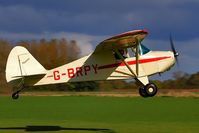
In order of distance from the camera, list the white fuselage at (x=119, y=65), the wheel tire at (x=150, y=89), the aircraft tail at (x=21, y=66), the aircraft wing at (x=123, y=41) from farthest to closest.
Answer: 1. the aircraft tail at (x=21, y=66)
2. the white fuselage at (x=119, y=65)
3. the wheel tire at (x=150, y=89)
4. the aircraft wing at (x=123, y=41)

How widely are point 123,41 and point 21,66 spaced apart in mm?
5631

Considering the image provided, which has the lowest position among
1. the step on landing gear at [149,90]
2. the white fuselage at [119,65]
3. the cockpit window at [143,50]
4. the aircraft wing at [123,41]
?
the step on landing gear at [149,90]

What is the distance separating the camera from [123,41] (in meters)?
20.2

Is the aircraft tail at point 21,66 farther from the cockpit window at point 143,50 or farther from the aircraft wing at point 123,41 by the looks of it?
the cockpit window at point 143,50

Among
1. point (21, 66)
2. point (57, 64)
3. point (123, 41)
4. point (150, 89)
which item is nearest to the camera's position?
point (123, 41)

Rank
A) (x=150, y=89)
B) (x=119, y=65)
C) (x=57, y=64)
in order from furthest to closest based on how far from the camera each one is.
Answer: (x=57, y=64), (x=119, y=65), (x=150, y=89)

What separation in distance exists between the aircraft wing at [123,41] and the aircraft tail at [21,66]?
3.26 m

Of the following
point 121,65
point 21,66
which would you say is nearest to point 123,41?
point 121,65

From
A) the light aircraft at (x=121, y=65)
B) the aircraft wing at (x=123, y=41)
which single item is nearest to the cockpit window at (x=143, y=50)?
the light aircraft at (x=121, y=65)

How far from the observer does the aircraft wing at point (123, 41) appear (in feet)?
63.4

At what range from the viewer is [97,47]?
20609 millimetres

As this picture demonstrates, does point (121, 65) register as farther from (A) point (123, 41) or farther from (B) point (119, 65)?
(A) point (123, 41)

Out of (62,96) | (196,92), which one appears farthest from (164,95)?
(62,96)

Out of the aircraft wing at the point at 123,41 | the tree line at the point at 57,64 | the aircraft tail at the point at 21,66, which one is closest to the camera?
the aircraft wing at the point at 123,41
